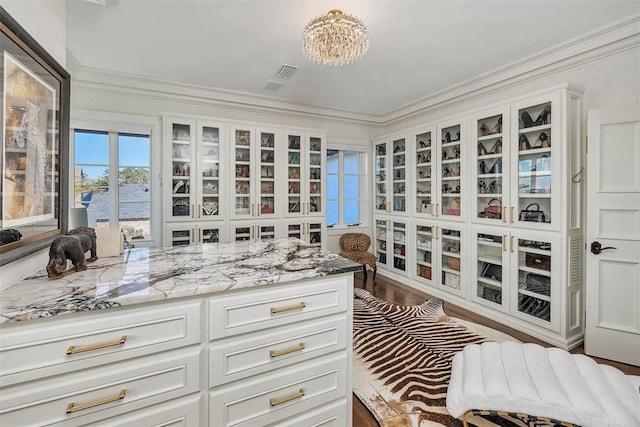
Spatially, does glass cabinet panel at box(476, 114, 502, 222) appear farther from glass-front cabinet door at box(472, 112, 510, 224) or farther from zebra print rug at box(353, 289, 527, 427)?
zebra print rug at box(353, 289, 527, 427)

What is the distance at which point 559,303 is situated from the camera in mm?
2705

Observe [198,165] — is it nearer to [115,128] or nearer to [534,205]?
[115,128]

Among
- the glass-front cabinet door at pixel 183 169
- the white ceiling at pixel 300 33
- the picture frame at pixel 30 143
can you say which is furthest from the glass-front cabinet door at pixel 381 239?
the picture frame at pixel 30 143

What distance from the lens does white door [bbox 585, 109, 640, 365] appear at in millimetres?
2383

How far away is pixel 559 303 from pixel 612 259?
0.55 m

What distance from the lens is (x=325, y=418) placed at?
1508 millimetres

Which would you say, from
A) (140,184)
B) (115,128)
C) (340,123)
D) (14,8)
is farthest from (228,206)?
(14,8)

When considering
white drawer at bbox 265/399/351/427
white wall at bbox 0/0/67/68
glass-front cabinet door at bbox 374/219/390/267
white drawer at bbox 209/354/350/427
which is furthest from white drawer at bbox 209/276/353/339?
glass-front cabinet door at bbox 374/219/390/267

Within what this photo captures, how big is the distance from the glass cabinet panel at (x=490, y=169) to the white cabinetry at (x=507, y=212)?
0.01m

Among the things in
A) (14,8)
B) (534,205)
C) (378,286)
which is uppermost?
(14,8)

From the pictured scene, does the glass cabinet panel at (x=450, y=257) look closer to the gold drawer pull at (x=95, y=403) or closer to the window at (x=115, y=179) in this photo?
the gold drawer pull at (x=95, y=403)

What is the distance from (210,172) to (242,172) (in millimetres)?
395

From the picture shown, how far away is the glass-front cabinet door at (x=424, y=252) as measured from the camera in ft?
13.5

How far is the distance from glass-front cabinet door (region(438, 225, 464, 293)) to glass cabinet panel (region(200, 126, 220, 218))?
9.66ft
